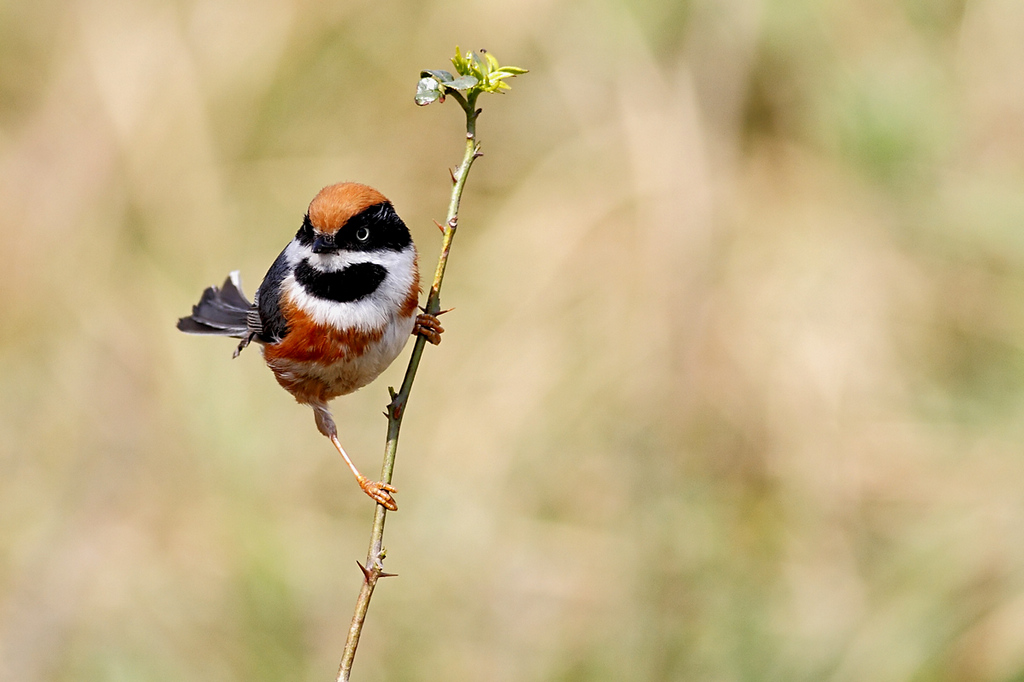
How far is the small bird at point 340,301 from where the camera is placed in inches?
129

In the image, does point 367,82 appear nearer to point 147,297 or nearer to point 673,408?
point 147,297

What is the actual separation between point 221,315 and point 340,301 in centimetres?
91

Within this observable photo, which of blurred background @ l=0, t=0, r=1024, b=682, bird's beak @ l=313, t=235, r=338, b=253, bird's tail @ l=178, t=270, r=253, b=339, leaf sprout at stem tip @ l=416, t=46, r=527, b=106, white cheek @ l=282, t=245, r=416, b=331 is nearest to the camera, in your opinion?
leaf sprout at stem tip @ l=416, t=46, r=527, b=106

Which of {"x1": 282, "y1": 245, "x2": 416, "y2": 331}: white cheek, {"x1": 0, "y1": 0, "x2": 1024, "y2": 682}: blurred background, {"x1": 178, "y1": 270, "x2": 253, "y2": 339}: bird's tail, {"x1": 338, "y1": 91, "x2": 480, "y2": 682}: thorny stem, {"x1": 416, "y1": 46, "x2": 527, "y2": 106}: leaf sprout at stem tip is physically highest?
{"x1": 0, "y1": 0, "x2": 1024, "y2": 682}: blurred background

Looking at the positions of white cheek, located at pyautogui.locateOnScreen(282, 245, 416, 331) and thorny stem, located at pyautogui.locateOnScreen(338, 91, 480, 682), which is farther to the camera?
white cheek, located at pyautogui.locateOnScreen(282, 245, 416, 331)

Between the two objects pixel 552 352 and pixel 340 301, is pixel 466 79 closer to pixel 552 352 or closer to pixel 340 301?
pixel 340 301

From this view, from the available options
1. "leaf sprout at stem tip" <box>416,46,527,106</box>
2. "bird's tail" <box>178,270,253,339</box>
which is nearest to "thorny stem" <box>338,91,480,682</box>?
"leaf sprout at stem tip" <box>416,46,527,106</box>

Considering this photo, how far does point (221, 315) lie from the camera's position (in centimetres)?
435

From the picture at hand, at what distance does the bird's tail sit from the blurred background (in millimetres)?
2069

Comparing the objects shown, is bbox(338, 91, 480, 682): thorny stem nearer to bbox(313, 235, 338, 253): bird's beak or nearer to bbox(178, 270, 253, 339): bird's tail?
bbox(313, 235, 338, 253): bird's beak

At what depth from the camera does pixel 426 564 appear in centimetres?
668

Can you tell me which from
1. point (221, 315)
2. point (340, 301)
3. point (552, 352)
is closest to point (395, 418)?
point (340, 301)

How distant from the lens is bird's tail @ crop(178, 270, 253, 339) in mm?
4211

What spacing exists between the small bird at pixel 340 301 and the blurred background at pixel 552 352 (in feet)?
8.30
